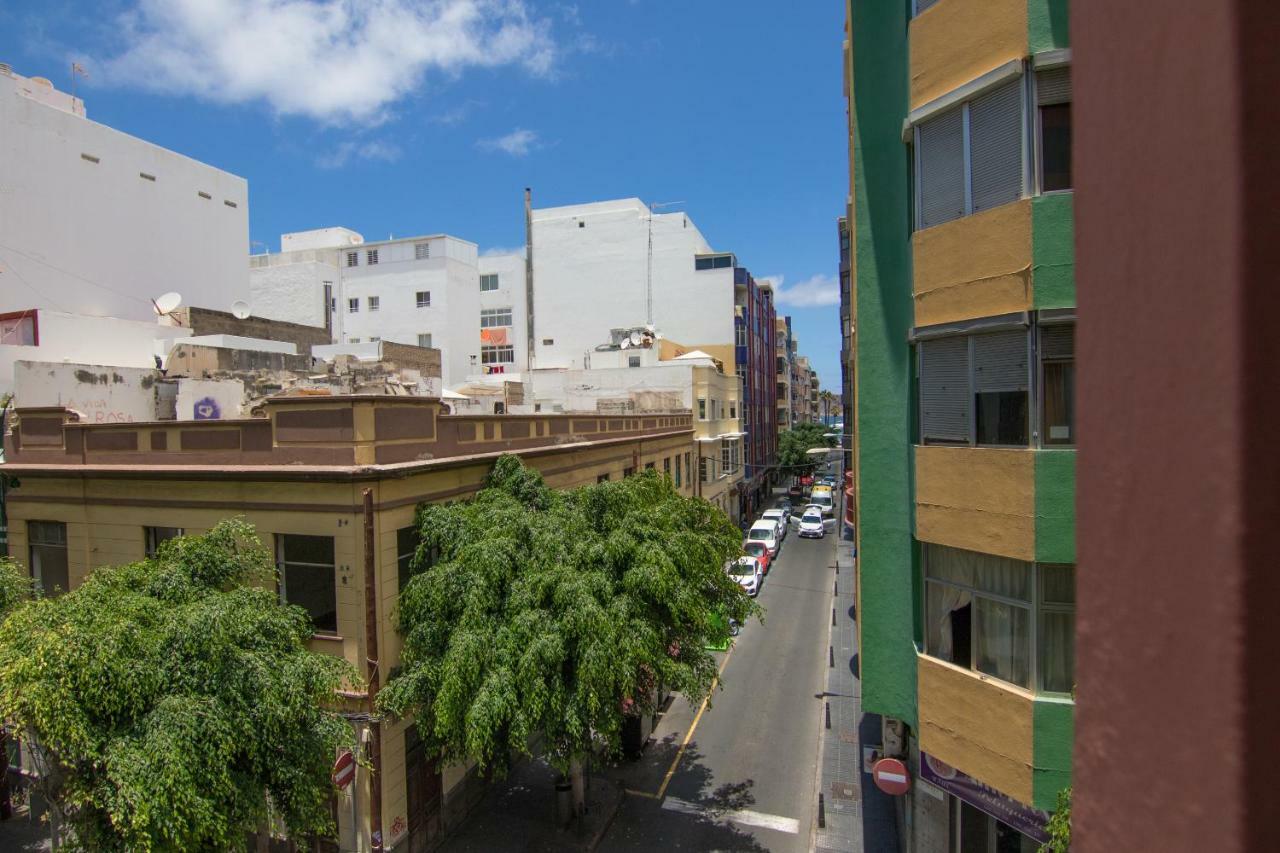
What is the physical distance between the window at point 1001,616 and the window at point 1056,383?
1454 millimetres

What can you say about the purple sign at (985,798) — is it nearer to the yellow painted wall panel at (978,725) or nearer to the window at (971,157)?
the yellow painted wall panel at (978,725)

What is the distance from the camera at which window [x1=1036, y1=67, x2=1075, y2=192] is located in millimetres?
7762

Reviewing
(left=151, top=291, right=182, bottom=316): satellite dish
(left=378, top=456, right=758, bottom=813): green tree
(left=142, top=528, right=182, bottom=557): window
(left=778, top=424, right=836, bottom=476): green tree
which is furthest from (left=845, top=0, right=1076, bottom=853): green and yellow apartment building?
(left=778, top=424, right=836, bottom=476): green tree

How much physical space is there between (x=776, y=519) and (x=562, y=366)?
16139 mm

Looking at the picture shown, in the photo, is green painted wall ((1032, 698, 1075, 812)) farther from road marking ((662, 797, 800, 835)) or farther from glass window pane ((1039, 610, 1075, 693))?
road marking ((662, 797, 800, 835))

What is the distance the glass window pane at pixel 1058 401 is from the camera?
771cm

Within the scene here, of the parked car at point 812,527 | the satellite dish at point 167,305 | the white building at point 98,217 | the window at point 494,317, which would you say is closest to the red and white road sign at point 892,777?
the satellite dish at point 167,305

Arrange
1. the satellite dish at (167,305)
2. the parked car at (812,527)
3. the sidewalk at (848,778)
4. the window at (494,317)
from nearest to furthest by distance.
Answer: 1. the sidewalk at (848,778)
2. the satellite dish at (167,305)
3. the parked car at (812,527)
4. the window at (494,317)

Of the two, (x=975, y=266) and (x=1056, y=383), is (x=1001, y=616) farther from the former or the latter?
(x=975, y=266)

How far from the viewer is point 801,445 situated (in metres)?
58.6

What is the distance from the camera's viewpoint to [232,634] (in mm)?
9219

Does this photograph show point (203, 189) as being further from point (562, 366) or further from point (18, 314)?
point (562, 366)

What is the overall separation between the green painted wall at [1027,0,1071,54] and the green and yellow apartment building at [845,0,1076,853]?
0.02 meters

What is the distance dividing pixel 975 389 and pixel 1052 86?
3.36 metres
